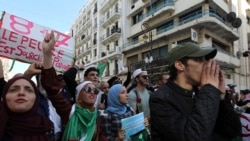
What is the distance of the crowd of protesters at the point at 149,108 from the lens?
1417mm

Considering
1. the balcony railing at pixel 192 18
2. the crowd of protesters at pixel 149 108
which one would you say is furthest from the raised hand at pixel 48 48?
the balcony railing at pixel 192 18

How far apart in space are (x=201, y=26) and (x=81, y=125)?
56.6 ft

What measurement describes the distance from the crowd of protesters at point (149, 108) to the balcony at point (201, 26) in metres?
15.9

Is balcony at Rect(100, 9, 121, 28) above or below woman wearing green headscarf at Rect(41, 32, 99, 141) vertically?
above

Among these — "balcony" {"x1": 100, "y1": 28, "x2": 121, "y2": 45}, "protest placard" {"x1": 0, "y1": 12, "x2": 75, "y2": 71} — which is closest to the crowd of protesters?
"protest placard" {"x1": 0, "y1": 12, "x2": 75, "y2": 71}

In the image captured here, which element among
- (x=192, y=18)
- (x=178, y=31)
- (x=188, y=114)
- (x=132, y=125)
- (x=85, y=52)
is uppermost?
(x=192, y=18)

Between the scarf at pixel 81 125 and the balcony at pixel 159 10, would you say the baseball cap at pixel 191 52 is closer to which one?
the scarf at pixel 81 125

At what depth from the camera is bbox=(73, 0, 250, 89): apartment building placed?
62.8 ft

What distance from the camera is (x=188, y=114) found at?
149 centimetres

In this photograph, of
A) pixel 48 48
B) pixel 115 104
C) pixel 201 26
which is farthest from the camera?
pixel 201 26

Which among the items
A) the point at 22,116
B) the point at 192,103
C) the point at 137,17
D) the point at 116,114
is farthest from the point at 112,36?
the point at 192,103

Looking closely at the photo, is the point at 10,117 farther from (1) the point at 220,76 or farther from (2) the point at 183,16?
(2) the point at 183,16

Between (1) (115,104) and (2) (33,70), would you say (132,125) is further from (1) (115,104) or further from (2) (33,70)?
(2) (33,70)

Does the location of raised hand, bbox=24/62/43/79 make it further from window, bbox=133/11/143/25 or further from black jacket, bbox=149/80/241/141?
window, bbox=133/11/143/25
